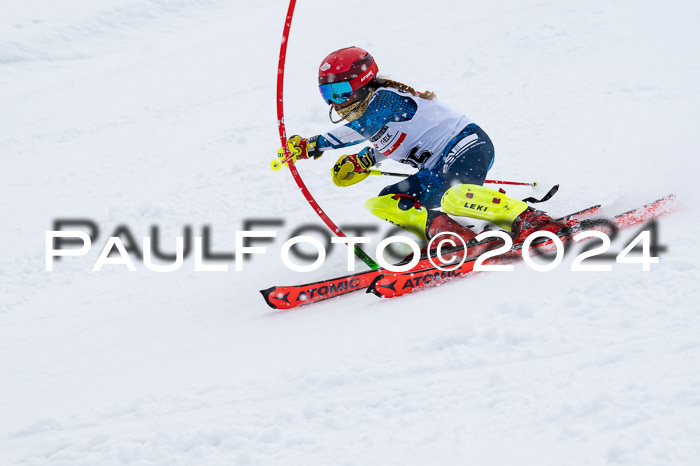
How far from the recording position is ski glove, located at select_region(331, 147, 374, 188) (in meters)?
5.59

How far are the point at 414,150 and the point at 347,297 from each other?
1.26 m

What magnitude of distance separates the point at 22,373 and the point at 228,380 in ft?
5.80

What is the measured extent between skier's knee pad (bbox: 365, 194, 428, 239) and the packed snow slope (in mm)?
687

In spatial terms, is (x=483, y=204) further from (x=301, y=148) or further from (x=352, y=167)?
(x=301, y=148)

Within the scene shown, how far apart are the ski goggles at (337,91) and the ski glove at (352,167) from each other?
57 centimetres

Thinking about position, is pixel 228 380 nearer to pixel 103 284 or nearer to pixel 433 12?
pixel 103 284

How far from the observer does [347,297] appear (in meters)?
5.08

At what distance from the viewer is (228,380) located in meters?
3.89

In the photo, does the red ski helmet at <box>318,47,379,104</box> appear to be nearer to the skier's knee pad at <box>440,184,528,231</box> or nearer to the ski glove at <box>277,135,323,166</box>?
the ski glove at <box>277,135,323,166</box>

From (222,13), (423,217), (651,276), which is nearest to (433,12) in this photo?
(222,13)

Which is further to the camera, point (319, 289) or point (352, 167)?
point (352, 167)

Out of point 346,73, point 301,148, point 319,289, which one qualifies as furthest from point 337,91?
point 319,289

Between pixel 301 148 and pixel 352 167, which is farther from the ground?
pixel 301 148

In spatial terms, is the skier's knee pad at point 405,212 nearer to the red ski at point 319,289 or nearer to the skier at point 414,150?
the skier at point 414,150
